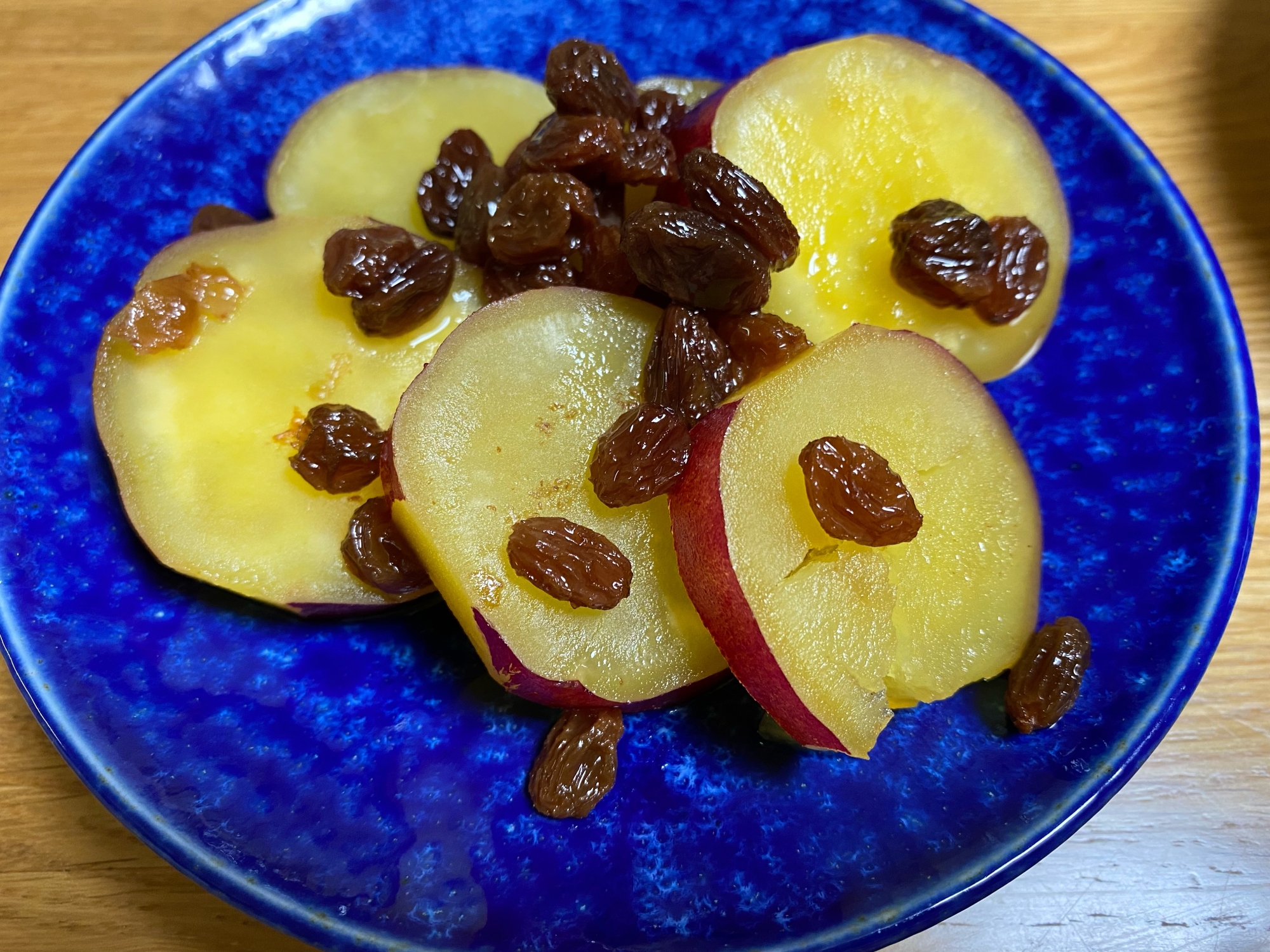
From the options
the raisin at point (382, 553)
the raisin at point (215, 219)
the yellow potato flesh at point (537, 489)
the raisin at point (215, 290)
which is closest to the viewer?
the yellow potato flesh at point (537, 489)

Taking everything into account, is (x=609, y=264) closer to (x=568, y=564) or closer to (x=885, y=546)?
(x=568, y=564)

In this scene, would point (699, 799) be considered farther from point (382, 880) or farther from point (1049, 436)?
point (1049, 436)

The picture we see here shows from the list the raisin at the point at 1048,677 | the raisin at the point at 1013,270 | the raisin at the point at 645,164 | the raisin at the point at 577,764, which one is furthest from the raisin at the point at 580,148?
the raisin at the point at 1048,677

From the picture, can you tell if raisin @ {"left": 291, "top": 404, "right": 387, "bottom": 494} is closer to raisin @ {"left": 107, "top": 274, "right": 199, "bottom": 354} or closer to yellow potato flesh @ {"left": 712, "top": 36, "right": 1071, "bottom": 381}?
raisin @ {"left": 107, "top": 274, "right": 199, "bottom": 354}

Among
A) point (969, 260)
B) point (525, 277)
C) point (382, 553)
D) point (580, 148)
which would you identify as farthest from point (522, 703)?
point (969, 260)

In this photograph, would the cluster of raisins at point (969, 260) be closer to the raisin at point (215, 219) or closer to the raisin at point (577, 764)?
the raisin at point (577, 764)

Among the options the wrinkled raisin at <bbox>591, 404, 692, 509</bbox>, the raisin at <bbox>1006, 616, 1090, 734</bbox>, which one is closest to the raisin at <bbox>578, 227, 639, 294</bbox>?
the wrinkled raisin at <bbox>591, 404, 692, 509</bbox>

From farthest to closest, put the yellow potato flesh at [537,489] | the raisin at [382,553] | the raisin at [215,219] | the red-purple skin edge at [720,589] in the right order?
the raisin at [215,219] < the raisin at [382,553] < the yellow potato flesh at [537,489] < the red-purple skin edge at [720,589]
